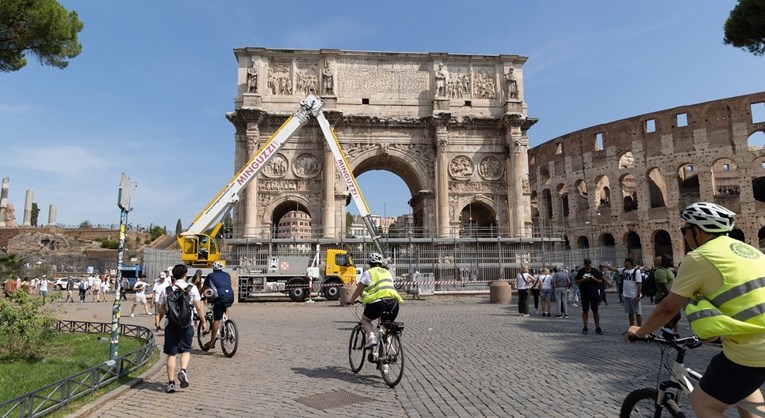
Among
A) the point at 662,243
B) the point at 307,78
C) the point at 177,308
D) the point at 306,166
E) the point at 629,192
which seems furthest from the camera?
the point at 629,192

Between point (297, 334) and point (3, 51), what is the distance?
10050mm

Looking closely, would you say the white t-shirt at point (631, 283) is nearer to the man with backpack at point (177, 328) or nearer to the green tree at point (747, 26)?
the man with backpack at point (177, 328)

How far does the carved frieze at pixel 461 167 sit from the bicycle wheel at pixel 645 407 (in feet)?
89.1

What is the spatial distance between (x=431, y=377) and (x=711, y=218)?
4.24 metres

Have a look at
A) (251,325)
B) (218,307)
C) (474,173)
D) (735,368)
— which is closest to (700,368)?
(735,368)

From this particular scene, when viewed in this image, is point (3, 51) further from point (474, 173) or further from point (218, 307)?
point (474, 173)

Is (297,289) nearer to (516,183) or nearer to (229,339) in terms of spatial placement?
(229,339)

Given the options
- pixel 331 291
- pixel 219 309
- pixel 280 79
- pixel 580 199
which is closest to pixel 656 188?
pixel 580 199

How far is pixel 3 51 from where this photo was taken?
12000 mm

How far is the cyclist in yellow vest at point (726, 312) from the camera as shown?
2326 millimetres

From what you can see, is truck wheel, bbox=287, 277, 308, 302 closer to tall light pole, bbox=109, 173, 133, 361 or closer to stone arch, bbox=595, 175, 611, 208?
tall light pole, bbox=109, 173, 133, 361

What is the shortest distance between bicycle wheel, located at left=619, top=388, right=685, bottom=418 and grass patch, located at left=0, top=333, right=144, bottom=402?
5926 mm

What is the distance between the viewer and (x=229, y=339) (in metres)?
7.93

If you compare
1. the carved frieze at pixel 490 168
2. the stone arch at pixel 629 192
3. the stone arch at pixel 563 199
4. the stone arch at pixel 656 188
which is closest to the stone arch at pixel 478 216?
the carved frieze at pixel 490 168
